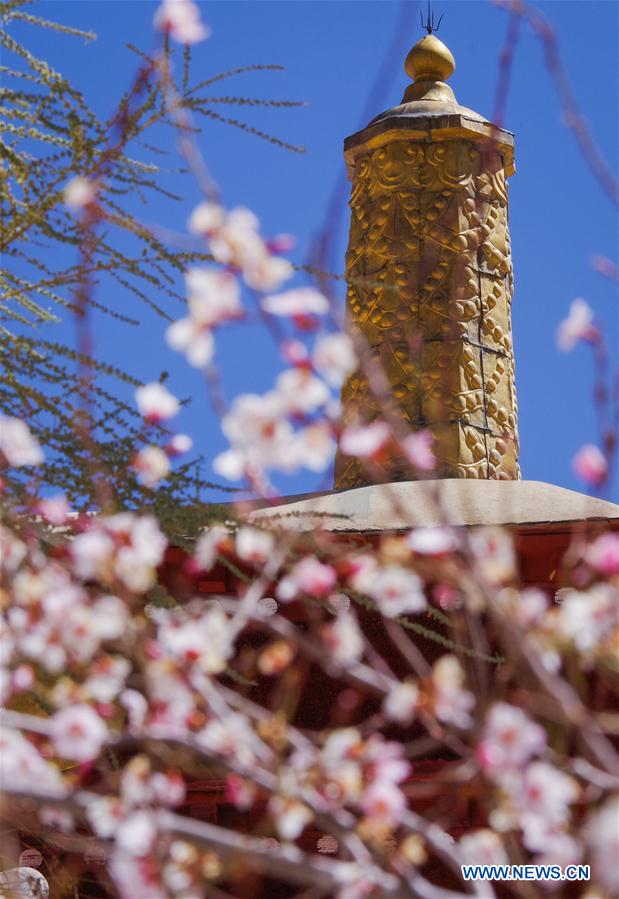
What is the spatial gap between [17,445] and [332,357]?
1.55 m

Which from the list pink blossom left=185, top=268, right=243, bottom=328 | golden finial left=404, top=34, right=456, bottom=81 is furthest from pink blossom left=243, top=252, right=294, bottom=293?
golden finial left=404, top=34, right=456, bottom=81

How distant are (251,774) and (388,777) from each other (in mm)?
385

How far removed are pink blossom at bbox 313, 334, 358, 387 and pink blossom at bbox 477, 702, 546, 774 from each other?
2.68 ft

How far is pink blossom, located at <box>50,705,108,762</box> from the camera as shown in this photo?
270 centimetres

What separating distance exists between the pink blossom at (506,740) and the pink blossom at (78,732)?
852 millimetres

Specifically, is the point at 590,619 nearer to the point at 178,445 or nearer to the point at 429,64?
the point at 178,445

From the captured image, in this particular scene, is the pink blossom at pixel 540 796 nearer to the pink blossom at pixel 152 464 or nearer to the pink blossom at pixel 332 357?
the pink blossom at pixel 332 357

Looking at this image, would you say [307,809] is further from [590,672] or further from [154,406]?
[590,672]

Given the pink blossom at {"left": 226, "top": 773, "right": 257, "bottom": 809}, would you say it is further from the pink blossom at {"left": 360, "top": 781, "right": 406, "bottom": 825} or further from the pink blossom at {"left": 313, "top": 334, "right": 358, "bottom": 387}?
the pink blossom at {"left": 313, "top": 334, "right": 358, "bottom": 387}

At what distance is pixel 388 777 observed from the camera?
9.25 feet

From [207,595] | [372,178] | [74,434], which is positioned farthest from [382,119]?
[74,434]

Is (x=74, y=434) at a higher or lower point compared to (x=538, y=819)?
higher

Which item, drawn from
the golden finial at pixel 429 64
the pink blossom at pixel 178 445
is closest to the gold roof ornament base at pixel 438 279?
the golden finial at pixel 429 64

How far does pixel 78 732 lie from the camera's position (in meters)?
2.70
